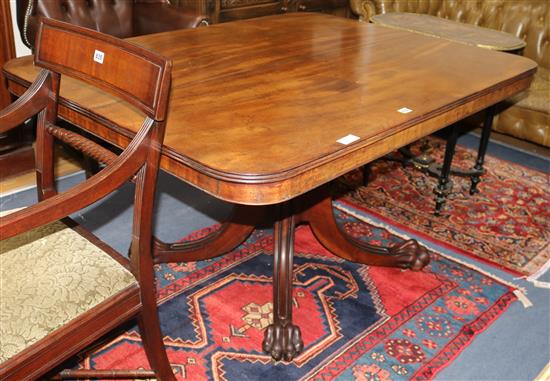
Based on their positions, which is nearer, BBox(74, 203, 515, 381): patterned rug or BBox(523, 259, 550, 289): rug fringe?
BBox(74, 203, 515, 381): patterned rug

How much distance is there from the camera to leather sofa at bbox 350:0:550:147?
10.7 ft

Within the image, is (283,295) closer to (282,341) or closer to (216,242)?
(282,341)

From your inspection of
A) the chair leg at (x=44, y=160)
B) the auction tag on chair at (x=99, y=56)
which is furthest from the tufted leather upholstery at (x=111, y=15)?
the auction tag on chair at (x=99, y=56)

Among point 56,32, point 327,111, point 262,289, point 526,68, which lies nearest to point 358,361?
point 262,289

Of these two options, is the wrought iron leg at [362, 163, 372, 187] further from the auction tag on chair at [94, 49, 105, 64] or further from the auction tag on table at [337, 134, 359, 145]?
the auction tag on chair at [94, 49, 105, 64]

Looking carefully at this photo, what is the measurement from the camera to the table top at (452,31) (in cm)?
298

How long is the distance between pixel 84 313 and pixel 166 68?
0.58 meters

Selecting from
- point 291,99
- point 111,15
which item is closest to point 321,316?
point 291,99

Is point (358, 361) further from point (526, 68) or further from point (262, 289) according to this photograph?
point (526, 68)

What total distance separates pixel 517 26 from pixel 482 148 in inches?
50.2

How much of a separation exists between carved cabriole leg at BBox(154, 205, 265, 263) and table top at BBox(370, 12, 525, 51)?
1437 millimetres

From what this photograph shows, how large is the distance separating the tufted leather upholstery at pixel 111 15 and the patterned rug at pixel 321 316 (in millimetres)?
1232

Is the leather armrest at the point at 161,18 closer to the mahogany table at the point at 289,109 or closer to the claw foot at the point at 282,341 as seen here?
the mahogany table at the point at 289,109

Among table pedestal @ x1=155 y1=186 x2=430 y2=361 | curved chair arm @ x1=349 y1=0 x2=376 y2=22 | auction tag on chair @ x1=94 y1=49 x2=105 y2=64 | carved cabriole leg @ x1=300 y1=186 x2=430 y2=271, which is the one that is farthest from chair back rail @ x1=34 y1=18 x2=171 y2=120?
curved chair arm @ x1=349 y1=0 x2=376 y2=22
